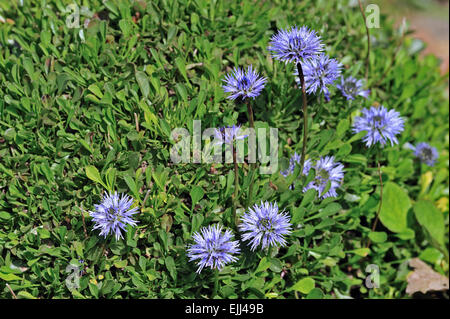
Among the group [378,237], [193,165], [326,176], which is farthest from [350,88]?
[193,165]

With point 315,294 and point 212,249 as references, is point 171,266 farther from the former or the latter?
point 315,294

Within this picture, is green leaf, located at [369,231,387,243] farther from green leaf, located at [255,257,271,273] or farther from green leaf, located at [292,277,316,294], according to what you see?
green leaf, located at [255,257,271,273]

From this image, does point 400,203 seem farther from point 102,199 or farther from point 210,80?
point 102,199

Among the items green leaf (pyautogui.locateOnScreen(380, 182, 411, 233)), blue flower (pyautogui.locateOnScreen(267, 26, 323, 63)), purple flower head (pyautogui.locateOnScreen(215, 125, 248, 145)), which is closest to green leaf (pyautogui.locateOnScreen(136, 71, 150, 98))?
purple flower head (pyautogui.locateOnScreen(215, 125, 248, 145))

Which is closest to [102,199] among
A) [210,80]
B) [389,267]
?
[210,80]

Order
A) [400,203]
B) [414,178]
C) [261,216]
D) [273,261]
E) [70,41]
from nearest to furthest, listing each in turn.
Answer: [261,216] → [273,261] → [70,41] → [400,203] → [414,178]
